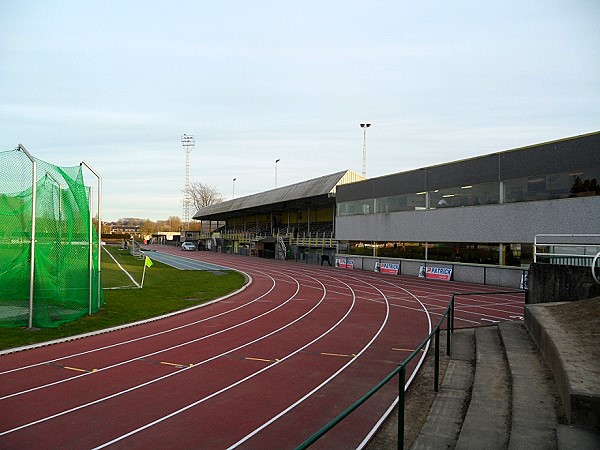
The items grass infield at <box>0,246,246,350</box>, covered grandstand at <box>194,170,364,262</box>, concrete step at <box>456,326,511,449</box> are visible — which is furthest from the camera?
covered grandstand at <box>194,170,364,262</box>

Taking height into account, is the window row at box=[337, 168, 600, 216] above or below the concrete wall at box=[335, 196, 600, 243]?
above

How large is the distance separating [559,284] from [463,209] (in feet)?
51.3

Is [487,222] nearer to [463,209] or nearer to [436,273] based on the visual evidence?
[463,209]

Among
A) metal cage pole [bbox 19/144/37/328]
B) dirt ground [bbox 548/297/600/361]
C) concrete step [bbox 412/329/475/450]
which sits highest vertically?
metal cage pole [bbox 19/144/37/328]

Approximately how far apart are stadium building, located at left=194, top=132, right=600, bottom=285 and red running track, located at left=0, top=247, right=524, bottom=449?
27.9 feet

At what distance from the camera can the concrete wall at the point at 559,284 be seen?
11.4 meters

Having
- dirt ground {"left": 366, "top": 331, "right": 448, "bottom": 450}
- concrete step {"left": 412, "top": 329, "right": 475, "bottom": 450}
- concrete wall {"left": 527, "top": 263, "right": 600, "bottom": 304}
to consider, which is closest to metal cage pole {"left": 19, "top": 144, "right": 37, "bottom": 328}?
dirt ground {"left": 366, "top": 331, "right": 448, "bottom": 450}

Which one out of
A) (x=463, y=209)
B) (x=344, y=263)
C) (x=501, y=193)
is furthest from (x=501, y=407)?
(x=344, y=263)

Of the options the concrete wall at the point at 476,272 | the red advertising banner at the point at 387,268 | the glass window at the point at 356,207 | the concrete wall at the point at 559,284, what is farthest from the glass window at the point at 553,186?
the glass window at the point at 356,207

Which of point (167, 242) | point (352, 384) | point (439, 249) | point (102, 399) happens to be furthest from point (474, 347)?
point (167, 242)

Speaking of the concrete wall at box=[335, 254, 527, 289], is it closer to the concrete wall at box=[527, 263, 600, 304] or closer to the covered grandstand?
the covered grandstand

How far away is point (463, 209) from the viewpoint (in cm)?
2725

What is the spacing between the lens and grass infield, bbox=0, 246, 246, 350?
38.8ft

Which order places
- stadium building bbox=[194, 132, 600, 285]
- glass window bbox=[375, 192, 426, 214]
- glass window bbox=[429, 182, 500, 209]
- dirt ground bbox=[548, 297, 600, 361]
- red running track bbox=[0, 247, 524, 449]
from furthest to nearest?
glass window bbox=[375, 192, 426, 214], glass window bbox=[429, 182, 500, 209], stadium building bbox=[194, 132, 600, 285], dirt ground bbox=[548, 297, 600, 361], red running track bbox=[0, 247, 524, 449]
